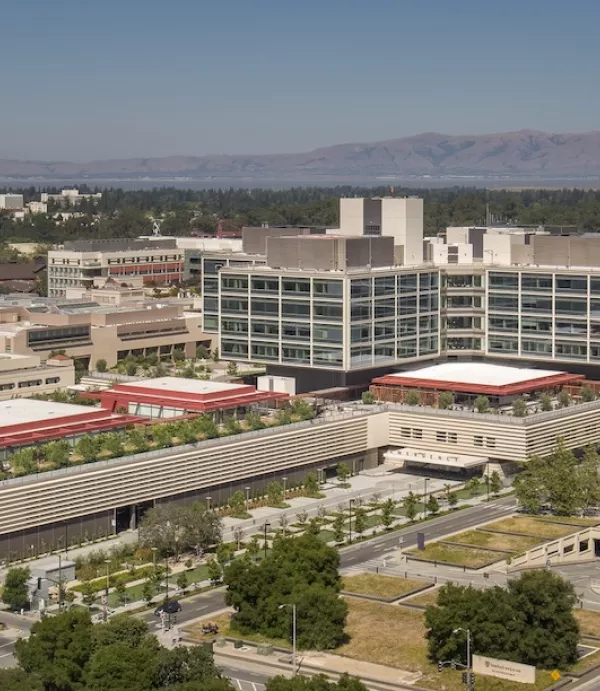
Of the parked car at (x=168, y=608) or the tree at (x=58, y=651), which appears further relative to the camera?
the parked car at (x=168, y=608)

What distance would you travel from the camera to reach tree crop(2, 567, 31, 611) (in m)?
57.3

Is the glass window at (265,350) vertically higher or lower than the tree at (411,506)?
higher

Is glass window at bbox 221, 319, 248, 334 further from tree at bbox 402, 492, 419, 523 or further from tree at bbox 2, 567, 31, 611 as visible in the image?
tree at bbox 2, 567, 31, 611

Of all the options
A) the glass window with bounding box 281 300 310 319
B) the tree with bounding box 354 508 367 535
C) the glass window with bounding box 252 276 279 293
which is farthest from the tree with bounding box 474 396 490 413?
the tree with bounding box 354 508 367 535

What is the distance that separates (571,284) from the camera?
92.7 meters

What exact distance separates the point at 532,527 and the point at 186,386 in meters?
23.8

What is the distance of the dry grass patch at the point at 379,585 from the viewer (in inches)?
2313

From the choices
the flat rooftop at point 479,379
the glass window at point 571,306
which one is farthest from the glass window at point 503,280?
the flat rooftop at point 479,379

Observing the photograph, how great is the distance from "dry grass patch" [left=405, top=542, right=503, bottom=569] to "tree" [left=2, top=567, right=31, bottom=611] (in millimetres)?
15600

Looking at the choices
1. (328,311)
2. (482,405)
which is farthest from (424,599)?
(328,311)

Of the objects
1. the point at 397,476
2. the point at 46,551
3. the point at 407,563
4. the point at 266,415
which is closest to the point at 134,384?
the point at 266,415

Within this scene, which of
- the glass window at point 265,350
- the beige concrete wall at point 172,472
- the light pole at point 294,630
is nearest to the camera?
the light pole at point 294,630

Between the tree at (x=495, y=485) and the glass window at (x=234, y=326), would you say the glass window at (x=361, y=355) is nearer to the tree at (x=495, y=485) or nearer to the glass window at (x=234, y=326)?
the glass window at (x=234, y=326)

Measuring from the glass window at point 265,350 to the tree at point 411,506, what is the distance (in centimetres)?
1934
